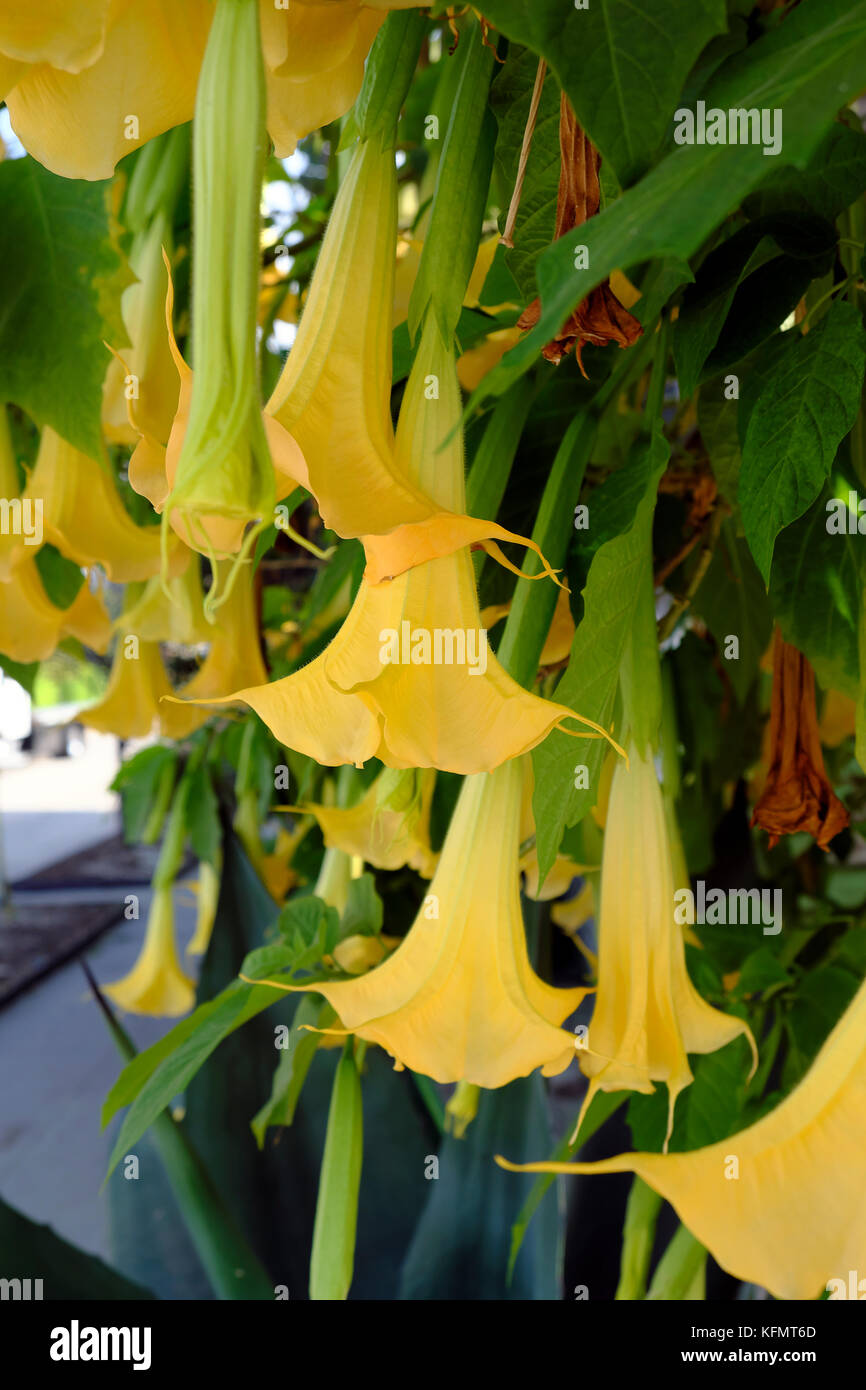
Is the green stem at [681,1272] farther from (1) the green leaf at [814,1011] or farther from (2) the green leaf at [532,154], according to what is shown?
(2) the green leaf at [532,154]

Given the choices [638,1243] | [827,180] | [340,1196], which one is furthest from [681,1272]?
[827,180]

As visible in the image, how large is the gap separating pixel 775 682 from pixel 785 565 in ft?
0.26

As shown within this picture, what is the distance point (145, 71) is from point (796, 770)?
0.84ft

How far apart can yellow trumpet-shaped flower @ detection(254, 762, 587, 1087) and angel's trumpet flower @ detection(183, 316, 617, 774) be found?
0.06 m

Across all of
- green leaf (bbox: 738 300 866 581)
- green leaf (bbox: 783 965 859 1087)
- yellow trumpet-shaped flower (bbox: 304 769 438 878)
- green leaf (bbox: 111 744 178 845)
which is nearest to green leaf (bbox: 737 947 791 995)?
green leaf (bbox: 783 965 859 1087)

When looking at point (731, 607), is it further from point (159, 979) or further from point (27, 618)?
point (159, 979)

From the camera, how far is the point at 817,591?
9.7 inches

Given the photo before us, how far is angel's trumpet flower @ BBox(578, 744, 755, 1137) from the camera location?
24 centimetres

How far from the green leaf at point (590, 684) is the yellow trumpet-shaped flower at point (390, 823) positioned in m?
0.04

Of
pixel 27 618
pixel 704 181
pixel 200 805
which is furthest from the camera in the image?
pixel 200 805

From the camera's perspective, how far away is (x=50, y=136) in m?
0.17

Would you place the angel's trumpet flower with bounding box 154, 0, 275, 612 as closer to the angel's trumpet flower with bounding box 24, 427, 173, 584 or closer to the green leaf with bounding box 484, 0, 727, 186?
the green leaf with bounding box 484, 0, 727, 186
